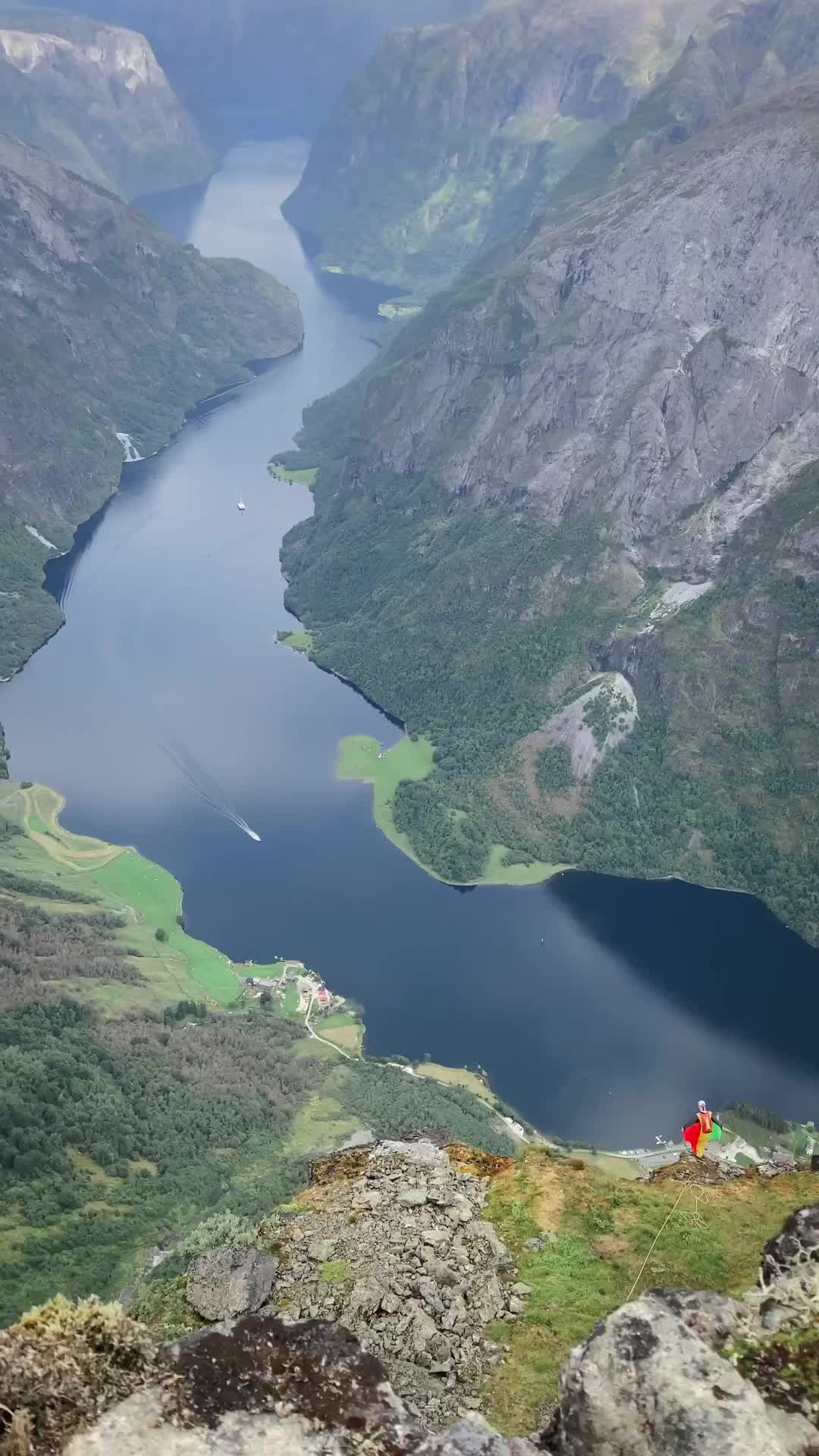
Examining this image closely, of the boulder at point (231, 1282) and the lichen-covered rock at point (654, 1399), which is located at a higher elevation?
the lichen-covered rock at point (654, 1399)

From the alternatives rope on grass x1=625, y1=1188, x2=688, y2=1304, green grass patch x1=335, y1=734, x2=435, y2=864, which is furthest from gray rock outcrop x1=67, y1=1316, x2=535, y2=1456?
green grass patch x1=335, y1=734, x2=435, y2=864

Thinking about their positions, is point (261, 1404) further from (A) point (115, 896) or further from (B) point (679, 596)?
(B) point (679, 596)

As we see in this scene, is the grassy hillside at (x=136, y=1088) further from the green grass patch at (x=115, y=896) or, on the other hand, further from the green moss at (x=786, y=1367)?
the green moss at (x=786, y=1367)

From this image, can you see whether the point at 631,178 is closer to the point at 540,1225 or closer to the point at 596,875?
the point at 596,875

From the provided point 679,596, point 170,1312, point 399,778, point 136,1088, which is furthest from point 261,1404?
point 679,596

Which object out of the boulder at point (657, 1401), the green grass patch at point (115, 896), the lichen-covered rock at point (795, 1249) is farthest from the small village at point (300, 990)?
the boulder at point (657, 1401)

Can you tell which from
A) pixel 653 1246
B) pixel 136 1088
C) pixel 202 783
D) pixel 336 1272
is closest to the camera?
pixel 336 1272

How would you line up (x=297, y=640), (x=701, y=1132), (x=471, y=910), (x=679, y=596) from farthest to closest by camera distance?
1. (x=297, y=640)
2. (x=679, y=596)
3. (x=471, y=910)
4. (x=701, y=1132)
